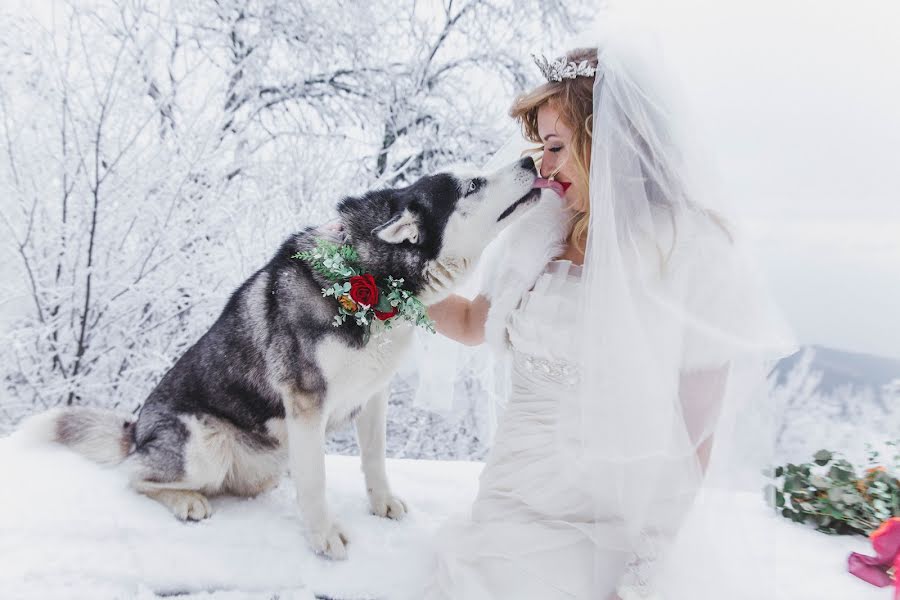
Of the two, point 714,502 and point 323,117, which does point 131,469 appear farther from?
point 323,117

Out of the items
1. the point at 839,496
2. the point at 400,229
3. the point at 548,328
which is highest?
the point at 400,229

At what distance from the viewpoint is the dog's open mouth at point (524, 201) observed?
1.85 meters

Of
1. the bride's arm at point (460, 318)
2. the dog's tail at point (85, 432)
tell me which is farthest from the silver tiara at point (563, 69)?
the dog's tail at point (85, 432)

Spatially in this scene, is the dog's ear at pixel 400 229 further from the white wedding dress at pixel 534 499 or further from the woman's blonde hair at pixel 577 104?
the woman's blonde hair at pixel 577 104

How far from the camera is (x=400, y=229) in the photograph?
5.86ft

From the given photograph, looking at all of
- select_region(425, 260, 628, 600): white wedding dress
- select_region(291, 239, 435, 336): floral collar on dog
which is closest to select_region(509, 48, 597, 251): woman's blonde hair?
select_region(425, 260, 628, 600): white wedding dress

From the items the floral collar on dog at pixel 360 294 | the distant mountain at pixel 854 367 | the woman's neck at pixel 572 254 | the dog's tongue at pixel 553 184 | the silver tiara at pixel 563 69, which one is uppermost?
the silver tiara at pixel 563 69

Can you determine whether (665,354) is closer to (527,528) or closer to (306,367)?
(527,528)

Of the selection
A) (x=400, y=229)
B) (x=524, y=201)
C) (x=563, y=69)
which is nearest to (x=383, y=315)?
(x=400, y=229)

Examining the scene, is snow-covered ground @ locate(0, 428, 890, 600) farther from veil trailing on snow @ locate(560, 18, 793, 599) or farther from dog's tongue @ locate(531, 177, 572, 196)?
dog's tongue @ locate(531, 177, 572, 196)

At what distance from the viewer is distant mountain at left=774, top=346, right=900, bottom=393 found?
246 centimetres

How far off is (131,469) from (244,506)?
38 centimetres

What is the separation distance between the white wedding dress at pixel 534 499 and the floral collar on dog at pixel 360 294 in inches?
12.7

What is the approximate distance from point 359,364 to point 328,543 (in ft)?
1.71
